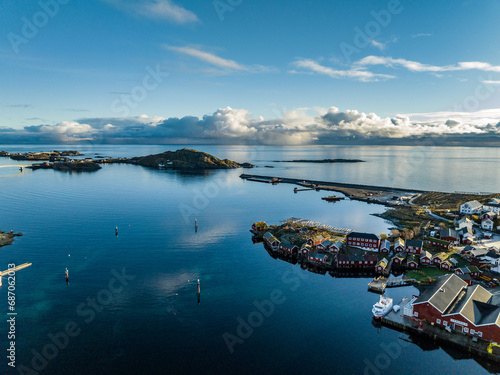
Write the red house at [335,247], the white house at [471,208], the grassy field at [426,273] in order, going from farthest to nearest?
the white house at [471,208] → the red house at [335,247] → the grassy field at [426,273]

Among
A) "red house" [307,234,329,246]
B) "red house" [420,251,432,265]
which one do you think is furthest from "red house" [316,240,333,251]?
"red house" [420,251,432,265]

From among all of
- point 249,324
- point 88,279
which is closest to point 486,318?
point 249,324

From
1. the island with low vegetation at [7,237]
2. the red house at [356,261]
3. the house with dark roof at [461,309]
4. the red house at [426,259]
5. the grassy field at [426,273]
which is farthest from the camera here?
the island with low vegetation at [7,237]

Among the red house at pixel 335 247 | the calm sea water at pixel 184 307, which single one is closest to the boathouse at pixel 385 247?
the red house at pixel 335 247

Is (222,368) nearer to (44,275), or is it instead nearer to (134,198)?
(44,275)

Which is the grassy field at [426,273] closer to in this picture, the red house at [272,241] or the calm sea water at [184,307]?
the calm sea water at [184,307]

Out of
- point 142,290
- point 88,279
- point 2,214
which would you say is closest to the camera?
point 142,290

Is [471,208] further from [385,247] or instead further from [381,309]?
[381,309]
